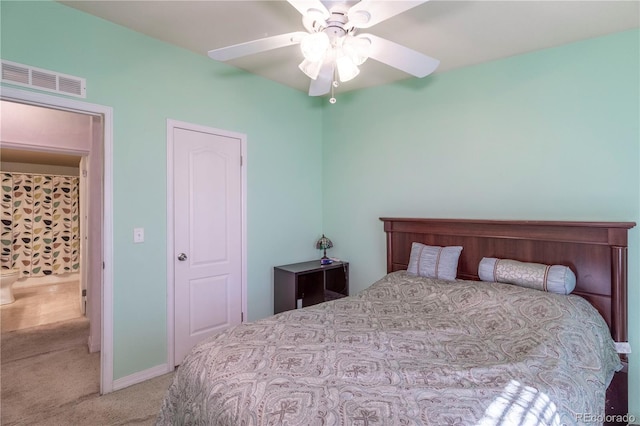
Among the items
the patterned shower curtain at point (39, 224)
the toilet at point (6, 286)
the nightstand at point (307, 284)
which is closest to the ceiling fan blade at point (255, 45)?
→ the nightstand at point (307, 284)

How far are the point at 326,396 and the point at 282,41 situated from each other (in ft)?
5.46

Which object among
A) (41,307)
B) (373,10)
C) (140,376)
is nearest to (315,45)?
(373,10)

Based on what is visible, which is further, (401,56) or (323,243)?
(323,243)

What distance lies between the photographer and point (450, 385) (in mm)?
1244

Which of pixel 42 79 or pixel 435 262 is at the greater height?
pixel 42 79

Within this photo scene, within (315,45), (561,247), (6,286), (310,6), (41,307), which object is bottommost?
(41,307)

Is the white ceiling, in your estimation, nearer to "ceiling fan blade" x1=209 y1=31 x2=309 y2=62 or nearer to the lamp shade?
"ceiling fan blade" x1=209 y1=31 x2=309 y2=62

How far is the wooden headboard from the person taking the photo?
2.04 m

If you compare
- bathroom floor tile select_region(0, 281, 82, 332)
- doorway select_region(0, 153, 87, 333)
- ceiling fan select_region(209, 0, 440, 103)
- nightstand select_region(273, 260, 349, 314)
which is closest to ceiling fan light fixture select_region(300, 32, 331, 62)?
ceiling fan select_region(209, 0, 440, 103)

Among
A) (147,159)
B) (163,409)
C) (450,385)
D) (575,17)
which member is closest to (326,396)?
(450,385)

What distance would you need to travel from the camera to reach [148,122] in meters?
2.54

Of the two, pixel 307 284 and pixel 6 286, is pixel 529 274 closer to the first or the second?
pixel 307 284

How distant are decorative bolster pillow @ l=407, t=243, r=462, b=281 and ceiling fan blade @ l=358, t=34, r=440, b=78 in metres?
1.43

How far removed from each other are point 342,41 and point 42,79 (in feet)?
6.27
